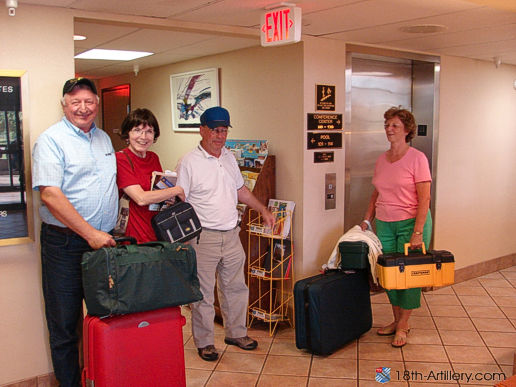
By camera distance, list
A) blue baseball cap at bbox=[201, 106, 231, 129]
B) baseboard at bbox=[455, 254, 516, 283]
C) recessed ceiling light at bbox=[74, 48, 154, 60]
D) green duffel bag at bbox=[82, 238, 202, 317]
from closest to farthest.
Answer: green duffel bag at bbox=[82, 238, 202, 317], blue baseball cap at bbox=[201, 106, 231, 129], recessed ceiling light at bbox=[74, 48, 154, 60], baseboard at bbox=[455, 254, 516, 283]

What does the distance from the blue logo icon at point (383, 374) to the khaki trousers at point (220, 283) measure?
1032 millimetres

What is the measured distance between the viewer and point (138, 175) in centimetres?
321

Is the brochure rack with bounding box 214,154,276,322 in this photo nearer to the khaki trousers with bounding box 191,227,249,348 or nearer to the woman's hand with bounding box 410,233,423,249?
the khaki trousers with bounding box 191,227,249,348

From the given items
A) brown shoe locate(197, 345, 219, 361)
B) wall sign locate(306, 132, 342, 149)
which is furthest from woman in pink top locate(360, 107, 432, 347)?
brown shoe locate(197, 345, 219, 361)

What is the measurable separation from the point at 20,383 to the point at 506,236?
211 inches

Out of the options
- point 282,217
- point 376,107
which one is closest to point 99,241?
point 282,217

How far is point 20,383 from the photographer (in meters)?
3.33

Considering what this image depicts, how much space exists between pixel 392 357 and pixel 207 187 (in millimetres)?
1794

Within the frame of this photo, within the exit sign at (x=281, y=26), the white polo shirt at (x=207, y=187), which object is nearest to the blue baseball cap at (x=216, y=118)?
the white polo shirt at (x=207, y=187)

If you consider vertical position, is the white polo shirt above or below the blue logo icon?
above

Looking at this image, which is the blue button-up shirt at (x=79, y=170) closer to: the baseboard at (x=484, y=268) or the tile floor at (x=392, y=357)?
the tile floor at (x=392, y=357)

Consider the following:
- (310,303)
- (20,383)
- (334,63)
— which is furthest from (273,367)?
(334,63)

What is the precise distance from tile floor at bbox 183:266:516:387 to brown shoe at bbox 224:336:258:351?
4 cm

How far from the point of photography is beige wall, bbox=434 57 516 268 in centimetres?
555
